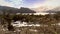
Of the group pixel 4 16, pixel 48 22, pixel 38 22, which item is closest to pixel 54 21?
pixel 48 22

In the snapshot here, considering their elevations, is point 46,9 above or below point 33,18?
above

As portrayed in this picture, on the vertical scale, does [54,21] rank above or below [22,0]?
below

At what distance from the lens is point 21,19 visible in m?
1.93

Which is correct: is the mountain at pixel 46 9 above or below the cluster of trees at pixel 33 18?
above

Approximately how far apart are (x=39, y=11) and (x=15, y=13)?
378 mm

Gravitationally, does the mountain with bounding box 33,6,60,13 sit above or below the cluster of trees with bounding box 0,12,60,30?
above

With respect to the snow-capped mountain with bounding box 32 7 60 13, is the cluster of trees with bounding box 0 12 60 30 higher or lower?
lower

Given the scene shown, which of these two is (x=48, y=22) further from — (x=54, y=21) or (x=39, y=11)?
(x=39, y=11)

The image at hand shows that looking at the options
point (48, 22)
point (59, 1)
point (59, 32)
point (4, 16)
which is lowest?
point (59, 32)

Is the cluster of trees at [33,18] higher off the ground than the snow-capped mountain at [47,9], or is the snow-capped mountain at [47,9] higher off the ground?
the snow-capped mountain at [47,9]

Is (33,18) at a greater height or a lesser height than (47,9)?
lesser

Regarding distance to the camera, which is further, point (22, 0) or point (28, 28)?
point (22, 0)

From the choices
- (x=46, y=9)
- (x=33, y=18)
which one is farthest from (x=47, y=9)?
(x=33, y=18)

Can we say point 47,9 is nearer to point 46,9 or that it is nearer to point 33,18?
point 46,9
